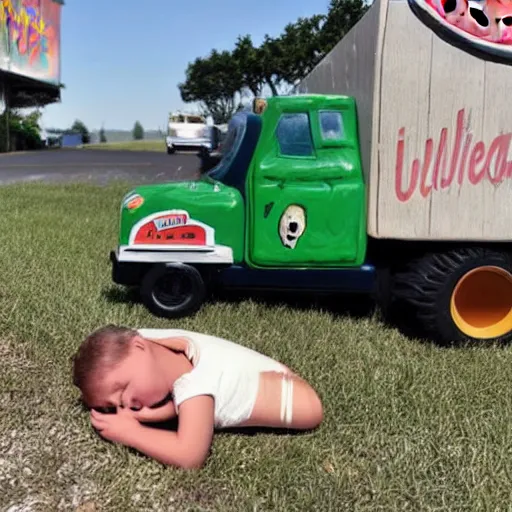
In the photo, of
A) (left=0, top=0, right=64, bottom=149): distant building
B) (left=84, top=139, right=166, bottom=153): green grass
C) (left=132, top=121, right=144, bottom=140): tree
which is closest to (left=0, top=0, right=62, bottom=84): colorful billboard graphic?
(left=0, top=0, right=64, bottom=149): distant building

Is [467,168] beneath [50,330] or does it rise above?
above

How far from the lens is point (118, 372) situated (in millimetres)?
2551

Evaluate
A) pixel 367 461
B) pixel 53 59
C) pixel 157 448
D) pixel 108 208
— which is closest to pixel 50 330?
pixel 157 448

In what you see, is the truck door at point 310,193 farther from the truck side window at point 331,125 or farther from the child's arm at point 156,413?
the child's arm at point 156,413

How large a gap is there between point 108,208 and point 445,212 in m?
6.51

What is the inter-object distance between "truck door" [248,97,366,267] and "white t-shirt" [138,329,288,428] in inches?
48.9

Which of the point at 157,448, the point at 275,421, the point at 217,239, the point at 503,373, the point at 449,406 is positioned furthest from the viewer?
the point at 217,239

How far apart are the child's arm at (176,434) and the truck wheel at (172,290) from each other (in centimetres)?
159

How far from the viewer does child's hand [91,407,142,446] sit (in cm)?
263

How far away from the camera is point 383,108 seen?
370 cm

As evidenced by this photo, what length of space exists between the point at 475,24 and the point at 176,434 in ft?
8.57

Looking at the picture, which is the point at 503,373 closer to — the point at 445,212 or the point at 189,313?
the point at 445,212

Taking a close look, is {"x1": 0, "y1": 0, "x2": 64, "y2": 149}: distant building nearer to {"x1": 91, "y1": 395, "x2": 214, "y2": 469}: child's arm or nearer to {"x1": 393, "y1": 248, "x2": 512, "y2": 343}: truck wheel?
{"x1": 393, "y1": 248, "x2": 512, "y2": 343}: truck wheel

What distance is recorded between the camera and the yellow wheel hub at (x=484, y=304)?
13.2 feet
